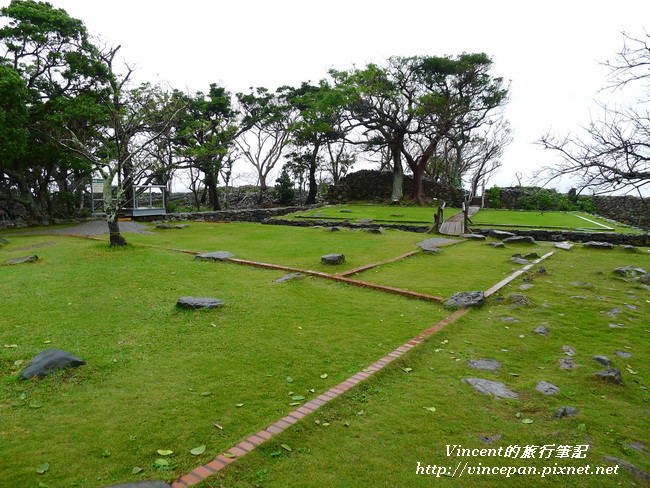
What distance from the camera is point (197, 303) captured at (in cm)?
617

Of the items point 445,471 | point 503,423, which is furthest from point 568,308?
point 445,471

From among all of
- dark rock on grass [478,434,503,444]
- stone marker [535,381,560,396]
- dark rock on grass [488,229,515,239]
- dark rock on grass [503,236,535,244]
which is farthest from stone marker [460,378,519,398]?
dark rock on grass [488,229,515,239]

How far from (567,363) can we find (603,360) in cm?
39

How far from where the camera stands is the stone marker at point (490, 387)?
3.96 metres

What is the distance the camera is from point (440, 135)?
26141 millimetres

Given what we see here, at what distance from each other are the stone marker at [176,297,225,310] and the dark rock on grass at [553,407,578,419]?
15.3ft

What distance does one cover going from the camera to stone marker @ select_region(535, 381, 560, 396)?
399cm

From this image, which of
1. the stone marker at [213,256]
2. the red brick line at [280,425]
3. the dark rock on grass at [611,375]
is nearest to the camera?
the red brick line at [280,425]

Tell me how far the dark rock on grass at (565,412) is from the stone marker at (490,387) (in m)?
0.40

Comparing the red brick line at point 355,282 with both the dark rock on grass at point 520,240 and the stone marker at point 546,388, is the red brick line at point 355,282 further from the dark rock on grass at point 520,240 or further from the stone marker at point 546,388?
the dark rock on grass at point 520,240

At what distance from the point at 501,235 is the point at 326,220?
8.45 m

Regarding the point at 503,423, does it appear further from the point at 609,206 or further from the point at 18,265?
the point at 609,206

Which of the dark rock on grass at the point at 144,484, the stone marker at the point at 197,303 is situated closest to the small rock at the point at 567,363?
the dark rock on grass at the point at 144,484

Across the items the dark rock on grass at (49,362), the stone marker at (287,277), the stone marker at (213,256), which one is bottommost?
the dark rock on grass at (49,362)
